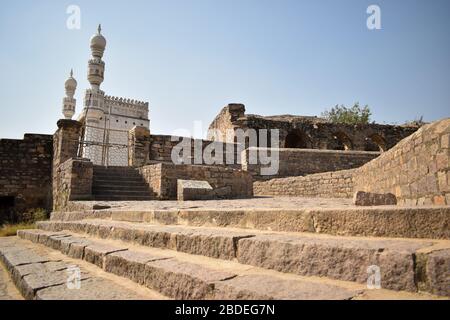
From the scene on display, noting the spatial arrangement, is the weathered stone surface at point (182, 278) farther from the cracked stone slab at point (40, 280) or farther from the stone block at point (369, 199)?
the stone block at point (369, 199)

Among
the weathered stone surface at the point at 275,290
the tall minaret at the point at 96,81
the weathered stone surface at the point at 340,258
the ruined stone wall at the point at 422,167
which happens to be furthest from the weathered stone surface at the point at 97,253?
the tall minaret at the point at 96,81

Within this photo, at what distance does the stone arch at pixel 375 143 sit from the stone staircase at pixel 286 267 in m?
21.8

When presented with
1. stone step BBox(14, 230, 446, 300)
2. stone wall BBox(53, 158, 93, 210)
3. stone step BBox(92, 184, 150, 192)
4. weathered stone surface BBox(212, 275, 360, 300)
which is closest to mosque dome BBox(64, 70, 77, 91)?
stone wall BBox(53, 158, 93, 210)

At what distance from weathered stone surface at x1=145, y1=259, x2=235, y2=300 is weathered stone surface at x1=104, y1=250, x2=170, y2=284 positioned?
0.10 m

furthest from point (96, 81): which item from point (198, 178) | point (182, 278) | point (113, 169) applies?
point (182, 278)

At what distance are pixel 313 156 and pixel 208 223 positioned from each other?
38.5ft

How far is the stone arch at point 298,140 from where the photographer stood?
809 inches

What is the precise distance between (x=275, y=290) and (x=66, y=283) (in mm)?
1565

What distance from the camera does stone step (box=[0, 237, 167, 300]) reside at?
5.92ft

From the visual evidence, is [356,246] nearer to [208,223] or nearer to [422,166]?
[208,223]

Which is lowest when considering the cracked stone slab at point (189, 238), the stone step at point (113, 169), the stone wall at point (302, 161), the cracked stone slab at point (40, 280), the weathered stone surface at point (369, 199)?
the cracked stone slab at point (40, 280)

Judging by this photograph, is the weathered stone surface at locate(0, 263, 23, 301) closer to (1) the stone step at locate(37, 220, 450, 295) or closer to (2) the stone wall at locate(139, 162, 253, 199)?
(1) the stone step at locate(37, 220, 450, 295)
